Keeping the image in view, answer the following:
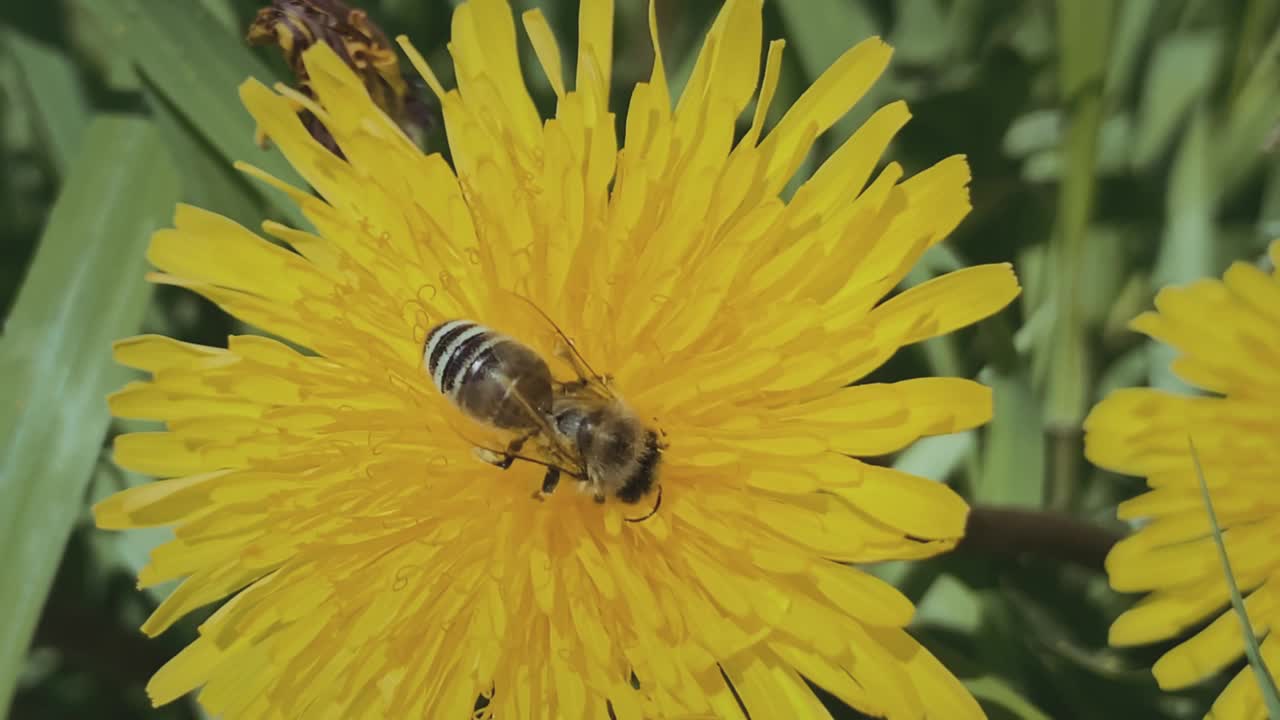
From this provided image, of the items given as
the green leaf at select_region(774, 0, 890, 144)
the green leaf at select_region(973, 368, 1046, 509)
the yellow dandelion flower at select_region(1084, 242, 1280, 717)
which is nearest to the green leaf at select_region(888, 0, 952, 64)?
the green leaf at select_region(774, 0, 890, 144)

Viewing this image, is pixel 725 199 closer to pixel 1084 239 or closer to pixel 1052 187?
pixel 1084 239

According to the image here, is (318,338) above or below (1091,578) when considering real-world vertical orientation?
above

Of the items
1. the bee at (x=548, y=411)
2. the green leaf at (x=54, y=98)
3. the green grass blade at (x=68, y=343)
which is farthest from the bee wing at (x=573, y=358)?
the green leaf at (x=54, y=98)

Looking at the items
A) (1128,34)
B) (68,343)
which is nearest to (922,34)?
(1128,34)

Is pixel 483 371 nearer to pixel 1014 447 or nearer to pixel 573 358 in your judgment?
pixel 573 358

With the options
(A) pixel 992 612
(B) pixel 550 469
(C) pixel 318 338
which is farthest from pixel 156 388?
(A) pixel 992 612
